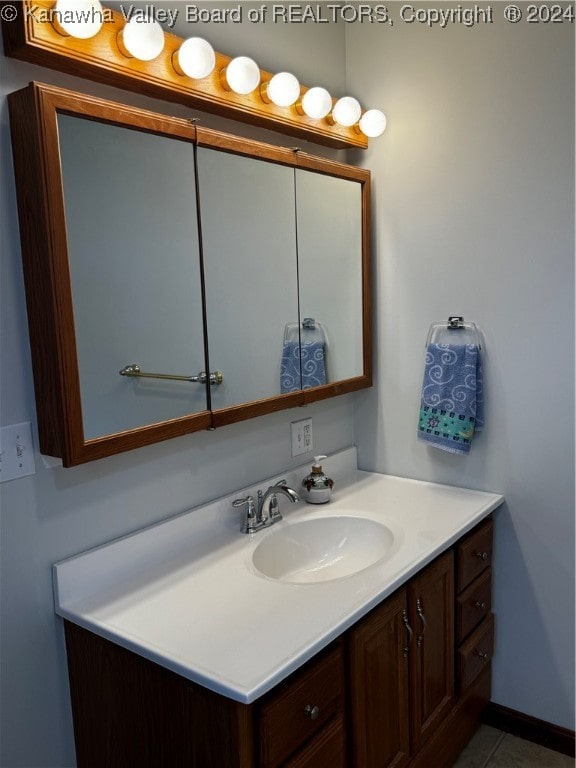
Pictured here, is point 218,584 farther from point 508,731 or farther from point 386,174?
point 386,174

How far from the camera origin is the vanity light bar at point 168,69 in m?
1.21

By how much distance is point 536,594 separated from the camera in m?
1.92

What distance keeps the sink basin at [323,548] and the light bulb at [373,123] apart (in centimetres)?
117

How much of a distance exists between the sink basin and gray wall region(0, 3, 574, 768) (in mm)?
202

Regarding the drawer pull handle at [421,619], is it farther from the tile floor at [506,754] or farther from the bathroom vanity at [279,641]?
the tile floor at [506,754]

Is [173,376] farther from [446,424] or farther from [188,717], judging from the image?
[446,424]

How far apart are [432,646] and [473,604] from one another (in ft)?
0.85

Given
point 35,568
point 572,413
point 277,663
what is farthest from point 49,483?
point 572,413

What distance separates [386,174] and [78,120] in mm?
1081

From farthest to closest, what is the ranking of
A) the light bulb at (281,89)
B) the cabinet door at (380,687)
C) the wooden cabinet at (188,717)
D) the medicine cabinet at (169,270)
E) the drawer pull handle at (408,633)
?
1. the light bulb at (281,89)
2. the drawer pull handle at (408,633)
3. the cabinet door at (380,687)
4. the medicine cabinet at (169,270)
5. the wooden cabinet at (188,717)

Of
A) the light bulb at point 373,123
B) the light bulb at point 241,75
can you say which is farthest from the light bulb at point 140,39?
the light bulb at point 373,123

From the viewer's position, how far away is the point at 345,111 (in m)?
1.91

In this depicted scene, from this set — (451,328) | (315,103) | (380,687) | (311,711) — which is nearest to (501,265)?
(451,328)

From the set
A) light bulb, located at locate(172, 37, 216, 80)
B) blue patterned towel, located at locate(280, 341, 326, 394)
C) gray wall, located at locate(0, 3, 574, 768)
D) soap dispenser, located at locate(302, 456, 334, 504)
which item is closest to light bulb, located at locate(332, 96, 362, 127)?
gray wall, located at locate(0, 3, 574, 768)
